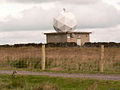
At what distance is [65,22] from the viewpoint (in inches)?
2461

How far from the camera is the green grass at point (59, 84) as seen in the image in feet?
42.4

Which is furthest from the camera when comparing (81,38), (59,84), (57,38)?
(81,38)

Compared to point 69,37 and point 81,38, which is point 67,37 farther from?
point 81,38

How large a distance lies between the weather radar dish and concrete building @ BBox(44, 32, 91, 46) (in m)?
1.12

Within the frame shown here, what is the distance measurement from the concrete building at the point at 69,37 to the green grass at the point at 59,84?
148ft

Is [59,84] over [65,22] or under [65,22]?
under

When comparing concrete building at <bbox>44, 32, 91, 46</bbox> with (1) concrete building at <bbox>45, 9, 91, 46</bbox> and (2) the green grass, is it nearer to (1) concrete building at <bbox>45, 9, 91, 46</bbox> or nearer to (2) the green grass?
(1) concrete building at <bbox>45, 9, 91, 46</bbox>

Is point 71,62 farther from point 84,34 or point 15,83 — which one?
point 84,34

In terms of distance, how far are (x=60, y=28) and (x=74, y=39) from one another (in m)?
2.67

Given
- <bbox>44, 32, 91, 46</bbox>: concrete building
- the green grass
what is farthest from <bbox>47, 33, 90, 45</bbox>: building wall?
the green grass

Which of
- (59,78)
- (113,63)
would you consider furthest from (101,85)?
(113,63)

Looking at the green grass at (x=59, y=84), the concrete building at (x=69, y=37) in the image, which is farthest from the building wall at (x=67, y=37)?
the green grass at (x=59, y=84)

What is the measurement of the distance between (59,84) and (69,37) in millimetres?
47432

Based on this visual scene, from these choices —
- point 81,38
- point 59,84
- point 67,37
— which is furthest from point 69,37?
point 59,84
